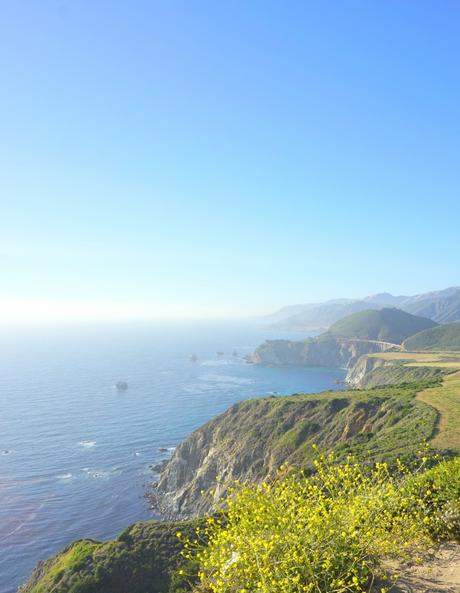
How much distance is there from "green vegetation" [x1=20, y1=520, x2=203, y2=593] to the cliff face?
1363cm

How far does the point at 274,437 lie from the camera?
230ft

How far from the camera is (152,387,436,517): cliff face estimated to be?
179 feet

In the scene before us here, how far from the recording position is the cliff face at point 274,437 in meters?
54.4

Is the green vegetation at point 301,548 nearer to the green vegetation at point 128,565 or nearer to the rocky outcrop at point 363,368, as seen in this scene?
the green vegetation at point 128,565

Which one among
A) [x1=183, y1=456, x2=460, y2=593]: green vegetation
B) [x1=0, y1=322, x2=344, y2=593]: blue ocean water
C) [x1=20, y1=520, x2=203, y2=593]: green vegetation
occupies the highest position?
[x1=183, y1=456, x2=460, y2=593]: green vegetation

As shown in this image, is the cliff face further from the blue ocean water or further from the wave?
the wave

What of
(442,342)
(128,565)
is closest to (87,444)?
(128,565)

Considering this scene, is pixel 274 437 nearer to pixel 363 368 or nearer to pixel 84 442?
pixel 84 442

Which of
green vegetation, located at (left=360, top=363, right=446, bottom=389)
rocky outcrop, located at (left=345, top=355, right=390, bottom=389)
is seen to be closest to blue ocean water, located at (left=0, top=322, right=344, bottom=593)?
rocky outcrop, located at (left=345, top=355, right=390, bottom=389)

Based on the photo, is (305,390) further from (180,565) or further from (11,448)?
(180,565)

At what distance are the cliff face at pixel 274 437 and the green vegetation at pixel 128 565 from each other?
44.7 ft

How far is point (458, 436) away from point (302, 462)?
77.9 feet

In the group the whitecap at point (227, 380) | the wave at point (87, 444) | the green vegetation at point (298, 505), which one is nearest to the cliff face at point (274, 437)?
the green vegetation at point (298, 505)

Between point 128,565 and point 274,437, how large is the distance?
125 ft
